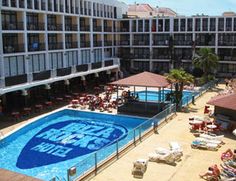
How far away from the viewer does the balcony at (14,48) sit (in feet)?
117

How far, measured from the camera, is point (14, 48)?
121ft

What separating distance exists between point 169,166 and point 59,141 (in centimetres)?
1104

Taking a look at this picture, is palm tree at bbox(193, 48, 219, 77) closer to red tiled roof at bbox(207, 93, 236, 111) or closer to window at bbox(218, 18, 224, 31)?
window at bbox(218, 18, 224, 31)

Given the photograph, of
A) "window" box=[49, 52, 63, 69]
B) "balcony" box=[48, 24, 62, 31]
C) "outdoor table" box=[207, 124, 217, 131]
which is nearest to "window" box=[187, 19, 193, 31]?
"balcony" box=[48, 24, 62, 31]

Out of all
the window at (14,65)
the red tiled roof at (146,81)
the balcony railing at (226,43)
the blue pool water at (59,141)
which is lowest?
the blue pool water at (59,141)

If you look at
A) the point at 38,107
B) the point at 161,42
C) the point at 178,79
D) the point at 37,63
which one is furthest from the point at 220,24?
the point at 38,107

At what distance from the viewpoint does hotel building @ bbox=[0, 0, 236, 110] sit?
3662 centimetres

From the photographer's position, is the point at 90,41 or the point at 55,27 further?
the point at 90,41

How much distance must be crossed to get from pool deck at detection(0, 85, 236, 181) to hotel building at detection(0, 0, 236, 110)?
11.1 meters

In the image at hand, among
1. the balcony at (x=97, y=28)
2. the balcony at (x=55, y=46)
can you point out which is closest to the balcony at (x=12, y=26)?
the balcony at (x=55, y=46)

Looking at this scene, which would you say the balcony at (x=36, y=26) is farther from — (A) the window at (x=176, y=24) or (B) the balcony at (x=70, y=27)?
(A) the window at (x=176, y=24)

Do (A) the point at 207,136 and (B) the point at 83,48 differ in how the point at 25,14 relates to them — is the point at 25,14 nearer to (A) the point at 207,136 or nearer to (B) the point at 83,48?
(B) the point at 83,48

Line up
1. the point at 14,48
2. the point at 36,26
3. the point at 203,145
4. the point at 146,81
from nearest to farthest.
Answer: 1. the point at 203,145
2. the point at 146,81
3. the point at 14,48
4. the point at 36,26

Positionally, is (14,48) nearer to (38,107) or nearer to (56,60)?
(38,107)
